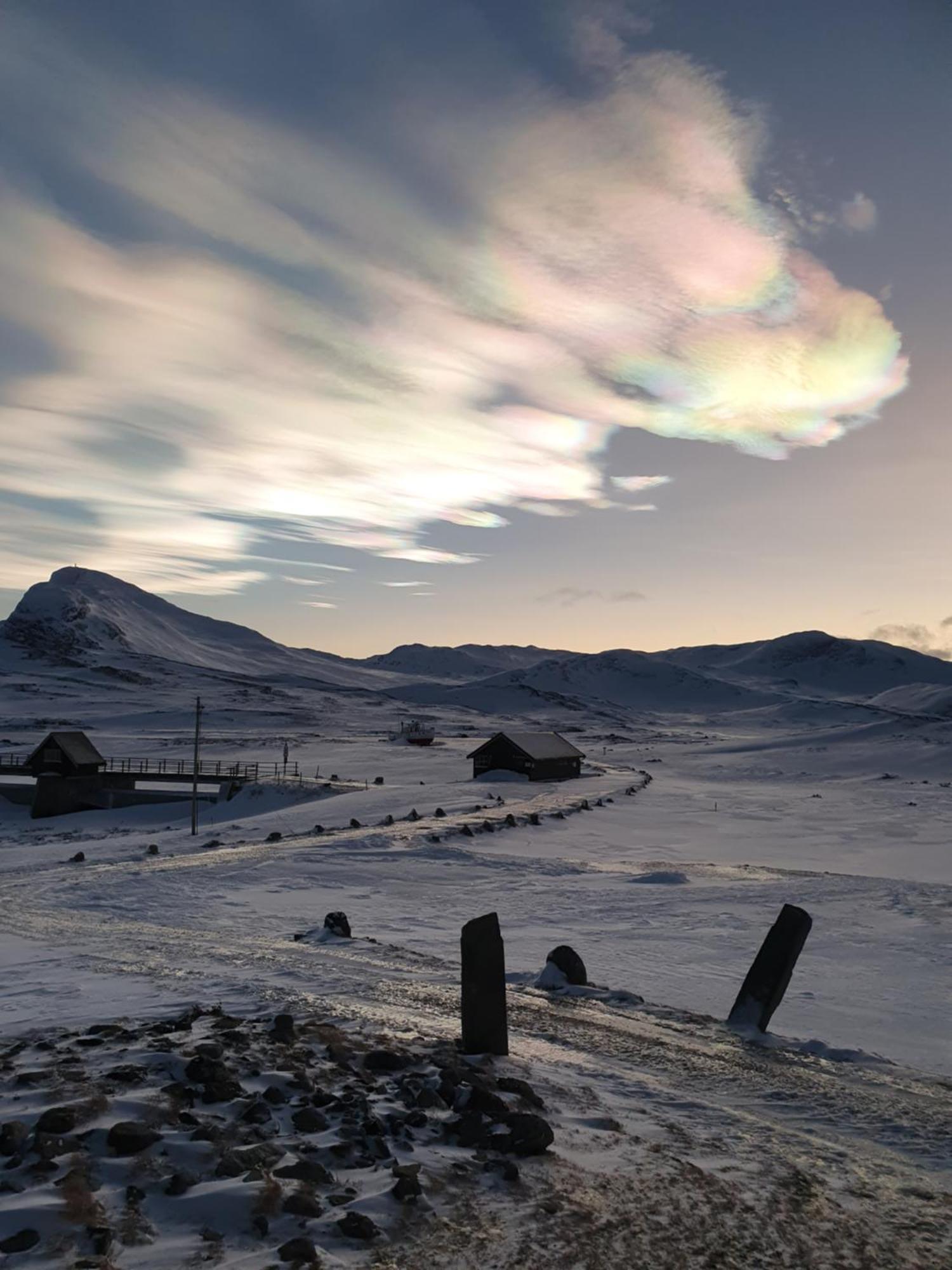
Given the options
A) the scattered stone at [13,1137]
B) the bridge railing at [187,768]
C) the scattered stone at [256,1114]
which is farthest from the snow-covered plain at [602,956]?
the bridge railing at [187,768]

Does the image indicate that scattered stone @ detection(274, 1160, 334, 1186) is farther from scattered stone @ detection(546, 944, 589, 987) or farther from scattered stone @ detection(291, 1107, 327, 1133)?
scattered stone @ detection(546, 944, 589, 987)

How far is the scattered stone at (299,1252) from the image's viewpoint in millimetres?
5445

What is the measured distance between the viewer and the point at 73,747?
5688cm

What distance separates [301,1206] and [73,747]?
186 feet

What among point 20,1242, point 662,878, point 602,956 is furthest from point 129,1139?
point 662,878

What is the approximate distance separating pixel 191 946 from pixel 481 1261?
10898mm

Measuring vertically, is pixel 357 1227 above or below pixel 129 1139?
below

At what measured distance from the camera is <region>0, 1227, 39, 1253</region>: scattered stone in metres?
5.27

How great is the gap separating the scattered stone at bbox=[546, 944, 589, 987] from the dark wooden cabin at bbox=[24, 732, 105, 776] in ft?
165

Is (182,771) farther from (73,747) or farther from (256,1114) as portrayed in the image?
(256,1114)

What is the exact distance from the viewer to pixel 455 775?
66750 mm

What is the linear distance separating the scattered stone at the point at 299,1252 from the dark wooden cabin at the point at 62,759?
184 feet

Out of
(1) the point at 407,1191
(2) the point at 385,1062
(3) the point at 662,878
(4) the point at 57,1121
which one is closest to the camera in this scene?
(1) the point at 407,1191

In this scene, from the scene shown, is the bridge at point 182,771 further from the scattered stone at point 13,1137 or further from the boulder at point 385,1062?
the scattered stone at point 13,1137
